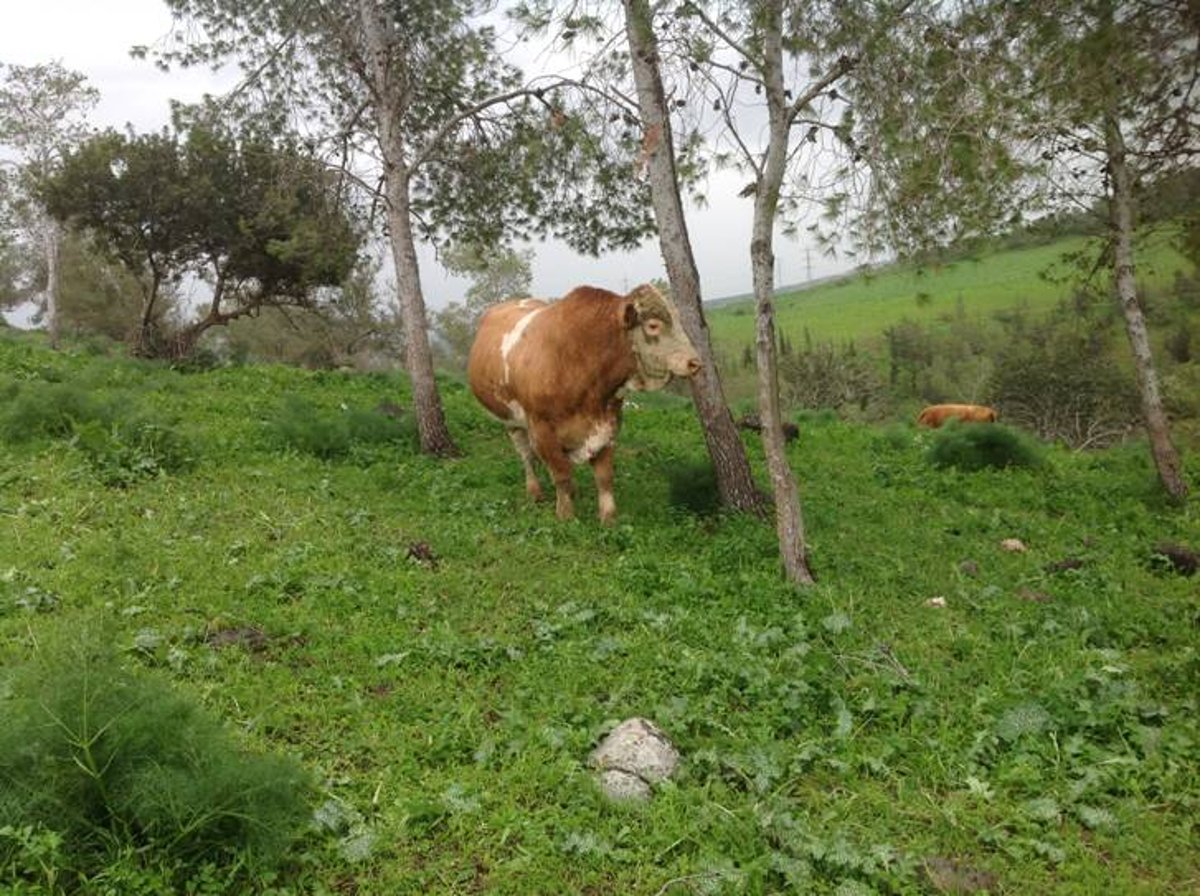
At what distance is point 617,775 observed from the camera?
4.64 meters

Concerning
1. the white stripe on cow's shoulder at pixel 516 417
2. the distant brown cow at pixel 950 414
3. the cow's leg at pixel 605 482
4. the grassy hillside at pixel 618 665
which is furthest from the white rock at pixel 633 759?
the distant brown cow at pixel 950 414

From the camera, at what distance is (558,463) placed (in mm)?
9641

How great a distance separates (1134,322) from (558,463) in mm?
8339

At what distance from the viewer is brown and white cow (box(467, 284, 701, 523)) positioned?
9047mm

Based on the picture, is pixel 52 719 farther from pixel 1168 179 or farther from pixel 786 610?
pixel 1168 179

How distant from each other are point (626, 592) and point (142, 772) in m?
4.26

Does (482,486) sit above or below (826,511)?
above

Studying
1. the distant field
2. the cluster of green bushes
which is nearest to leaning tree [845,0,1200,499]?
the cluster of green bushes

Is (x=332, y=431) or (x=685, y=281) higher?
(x=685, y=281)

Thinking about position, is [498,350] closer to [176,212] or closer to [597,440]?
[597,440]

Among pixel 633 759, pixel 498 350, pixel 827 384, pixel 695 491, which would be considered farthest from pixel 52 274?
pixel 827 384

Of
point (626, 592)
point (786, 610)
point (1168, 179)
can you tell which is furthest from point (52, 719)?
point (1168, 179)

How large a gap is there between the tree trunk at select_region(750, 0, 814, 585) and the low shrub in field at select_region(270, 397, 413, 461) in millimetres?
6643

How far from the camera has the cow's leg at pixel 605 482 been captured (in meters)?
9.51
